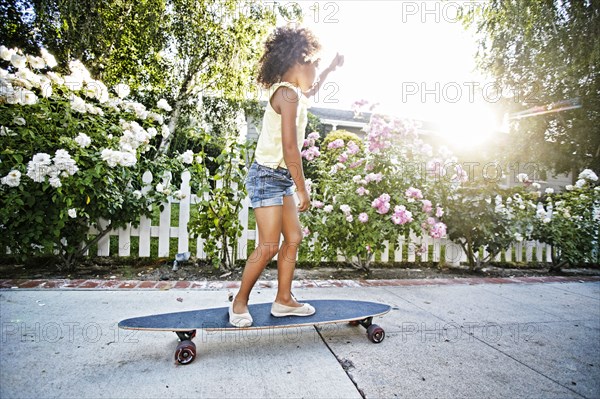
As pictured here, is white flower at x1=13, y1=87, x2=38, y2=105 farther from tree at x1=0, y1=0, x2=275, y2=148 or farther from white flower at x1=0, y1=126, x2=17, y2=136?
tree at x1=0, y1=0, x2=275, y2=148

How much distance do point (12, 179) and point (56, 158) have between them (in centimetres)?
38

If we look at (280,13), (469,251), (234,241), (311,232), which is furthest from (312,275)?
(280,13)

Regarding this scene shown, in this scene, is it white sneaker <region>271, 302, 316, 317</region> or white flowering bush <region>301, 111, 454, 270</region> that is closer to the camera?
white sneaker <region>271, 302, 316, 317</region>

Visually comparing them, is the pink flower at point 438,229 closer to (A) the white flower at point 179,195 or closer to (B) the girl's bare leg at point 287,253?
(B) the girl's bare leg at point 287,253

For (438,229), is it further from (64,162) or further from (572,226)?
(64,162)

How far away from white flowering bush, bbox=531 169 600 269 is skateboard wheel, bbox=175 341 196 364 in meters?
4.38

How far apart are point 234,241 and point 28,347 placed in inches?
74.5

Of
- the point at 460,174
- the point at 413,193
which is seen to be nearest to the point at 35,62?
the point at 413,193

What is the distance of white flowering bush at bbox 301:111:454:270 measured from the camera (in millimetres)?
3395

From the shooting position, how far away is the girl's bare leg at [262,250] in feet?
5.90

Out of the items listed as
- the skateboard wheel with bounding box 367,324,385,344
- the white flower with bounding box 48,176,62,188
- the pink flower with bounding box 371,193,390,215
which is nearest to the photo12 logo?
the pink flower with bounding box 371,193,390,215

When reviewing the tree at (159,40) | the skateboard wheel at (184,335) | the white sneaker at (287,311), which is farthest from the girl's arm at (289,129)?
the tree at (159,40)

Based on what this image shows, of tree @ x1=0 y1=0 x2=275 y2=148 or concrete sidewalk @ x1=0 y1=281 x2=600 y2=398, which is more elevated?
tree @ x1=0 y1=0 x2=275 y2=148

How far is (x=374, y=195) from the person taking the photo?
11.8 ft
